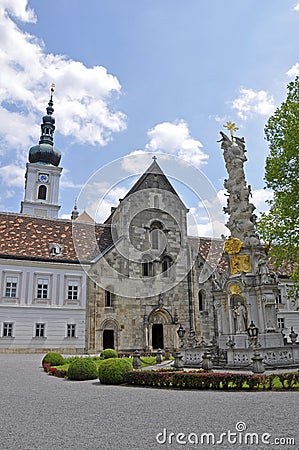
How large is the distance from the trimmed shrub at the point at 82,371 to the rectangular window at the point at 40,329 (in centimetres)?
1721

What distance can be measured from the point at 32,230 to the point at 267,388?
1151 inches

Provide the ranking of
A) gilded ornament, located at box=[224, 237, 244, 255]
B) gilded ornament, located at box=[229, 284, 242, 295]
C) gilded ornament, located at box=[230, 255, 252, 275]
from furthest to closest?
gilded ornament, located at box=[224, 237, 244, 255] < gilded ornament, located at box=[230, 255, 252, 275] < gilded ornament, located at box=[229, 284, 242, 295]

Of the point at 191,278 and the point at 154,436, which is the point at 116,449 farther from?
the point at 191,278

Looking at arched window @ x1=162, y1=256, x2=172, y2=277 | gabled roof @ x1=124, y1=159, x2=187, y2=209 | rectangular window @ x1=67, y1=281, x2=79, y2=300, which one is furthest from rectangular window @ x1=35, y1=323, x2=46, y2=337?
gabled roof @ x1=124, y1=159, x2=187, y2=209

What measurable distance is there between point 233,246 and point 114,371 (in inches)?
391

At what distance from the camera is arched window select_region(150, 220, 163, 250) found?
38.1 metres

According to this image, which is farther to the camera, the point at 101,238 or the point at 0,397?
the point at 101,238

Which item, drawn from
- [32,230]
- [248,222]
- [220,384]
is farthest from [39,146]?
[220,384]

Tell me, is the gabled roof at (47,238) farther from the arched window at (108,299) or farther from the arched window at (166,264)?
the arched window at (166,264)

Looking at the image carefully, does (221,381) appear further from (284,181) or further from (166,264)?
(166,264)

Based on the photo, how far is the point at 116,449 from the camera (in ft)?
18.2

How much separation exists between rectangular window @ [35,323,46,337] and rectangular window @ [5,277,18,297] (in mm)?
3187

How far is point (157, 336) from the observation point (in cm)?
3512

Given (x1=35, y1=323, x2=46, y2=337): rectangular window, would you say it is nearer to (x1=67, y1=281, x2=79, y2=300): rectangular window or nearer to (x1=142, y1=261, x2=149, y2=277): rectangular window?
(x1=67, y1=281, x2=79, y2=300): rectangular window
